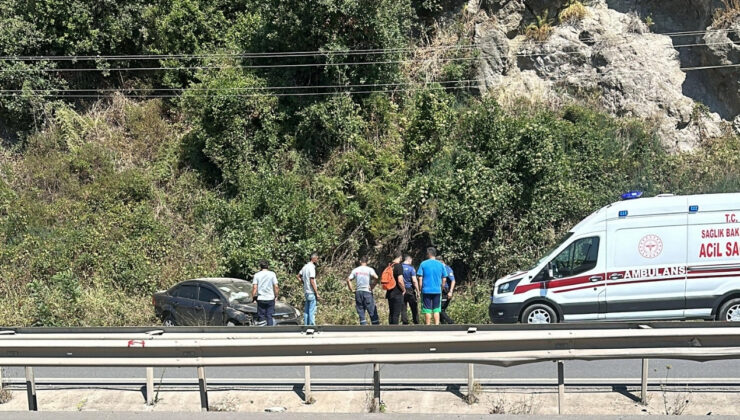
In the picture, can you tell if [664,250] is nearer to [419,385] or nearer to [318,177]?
[419,385]

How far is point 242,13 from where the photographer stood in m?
27.0

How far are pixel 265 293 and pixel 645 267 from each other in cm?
742

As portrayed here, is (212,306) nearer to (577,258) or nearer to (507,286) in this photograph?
(507,286)

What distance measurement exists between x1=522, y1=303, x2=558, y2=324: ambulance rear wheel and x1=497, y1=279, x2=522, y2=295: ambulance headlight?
0.50m

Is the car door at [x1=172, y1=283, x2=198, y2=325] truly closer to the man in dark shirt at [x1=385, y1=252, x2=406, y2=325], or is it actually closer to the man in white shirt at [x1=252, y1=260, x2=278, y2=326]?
the man in white shirt at [x1=252, y1=260, x2=278, y2=326]

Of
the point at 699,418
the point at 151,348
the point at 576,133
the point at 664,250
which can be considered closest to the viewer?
the point at 699,418

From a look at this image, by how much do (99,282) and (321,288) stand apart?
6196mm

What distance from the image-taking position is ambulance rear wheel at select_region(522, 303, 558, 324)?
45.2 feet

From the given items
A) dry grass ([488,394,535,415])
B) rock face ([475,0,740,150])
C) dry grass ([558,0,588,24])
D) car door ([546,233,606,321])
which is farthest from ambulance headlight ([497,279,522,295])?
dry grass ([558,0,588,24])

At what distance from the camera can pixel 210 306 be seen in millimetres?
15078

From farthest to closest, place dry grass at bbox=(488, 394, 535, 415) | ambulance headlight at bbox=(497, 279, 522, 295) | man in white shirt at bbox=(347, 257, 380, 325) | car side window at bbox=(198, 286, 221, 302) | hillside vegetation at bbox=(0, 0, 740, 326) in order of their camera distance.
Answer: hillside vegetation at bbox=(0, 0, 740, 326) → car side window at bbox=(198, 286, 221, 302) → man in white shirt at bbox=(347, 257, 380, 325) → ambulance headlight at bbox=(497, 279, 522, 295) → dry grass at bbox=(488, 394, 535, 415)

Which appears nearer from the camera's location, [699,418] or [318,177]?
[699,418]

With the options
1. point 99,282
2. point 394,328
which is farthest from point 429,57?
point 394,328

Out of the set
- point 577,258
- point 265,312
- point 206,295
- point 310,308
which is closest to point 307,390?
point 265,312
